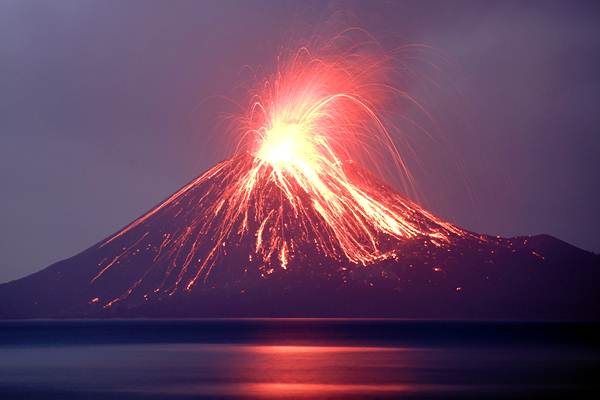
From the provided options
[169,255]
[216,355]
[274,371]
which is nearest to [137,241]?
[169,255]

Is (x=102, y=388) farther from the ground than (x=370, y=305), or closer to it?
closer to it

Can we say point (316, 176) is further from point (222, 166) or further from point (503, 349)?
point (503, 349)

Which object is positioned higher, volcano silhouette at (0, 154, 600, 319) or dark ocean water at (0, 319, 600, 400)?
volcano silhouette at (0, 154, 600, 319)

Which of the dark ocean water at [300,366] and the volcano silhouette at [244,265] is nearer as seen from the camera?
the dark ocean water at [300,366]

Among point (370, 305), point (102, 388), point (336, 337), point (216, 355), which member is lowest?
point (102, 388)

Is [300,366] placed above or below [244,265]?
below

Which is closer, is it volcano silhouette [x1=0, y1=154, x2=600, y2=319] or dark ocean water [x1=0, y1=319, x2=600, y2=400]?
dark ocean water [x1=0, y1=319, x2=600, y2=400]

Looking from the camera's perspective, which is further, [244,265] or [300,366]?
[244,265]

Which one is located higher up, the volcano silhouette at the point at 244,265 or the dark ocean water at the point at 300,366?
the volcano silhouette at the point at 244,265
